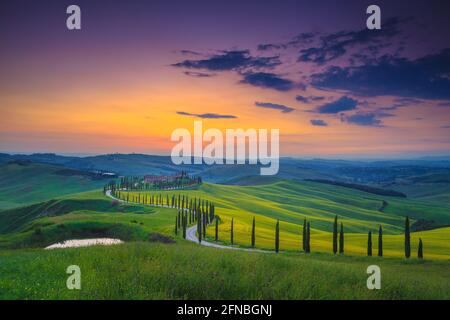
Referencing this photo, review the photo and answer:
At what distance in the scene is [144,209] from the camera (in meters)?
152

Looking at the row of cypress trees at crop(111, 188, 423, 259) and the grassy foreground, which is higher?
the grassy foreground

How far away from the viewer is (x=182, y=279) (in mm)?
15242

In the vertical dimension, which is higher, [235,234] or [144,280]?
[144,280]

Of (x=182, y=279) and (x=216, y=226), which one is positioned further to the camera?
(x=216, y=226)

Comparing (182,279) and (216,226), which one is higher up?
(182,279)

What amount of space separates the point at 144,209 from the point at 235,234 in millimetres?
62313

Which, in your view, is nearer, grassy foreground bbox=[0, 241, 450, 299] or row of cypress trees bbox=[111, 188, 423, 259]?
grassy foreground bbox=[0, 241, 450, 299]

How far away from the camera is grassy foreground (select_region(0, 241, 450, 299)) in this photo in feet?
45.8

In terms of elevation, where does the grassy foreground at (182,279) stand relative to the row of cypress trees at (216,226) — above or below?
above

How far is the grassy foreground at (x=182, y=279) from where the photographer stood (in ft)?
45.8

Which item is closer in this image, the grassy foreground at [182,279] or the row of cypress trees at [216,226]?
the grassy foreground at [182,279]
